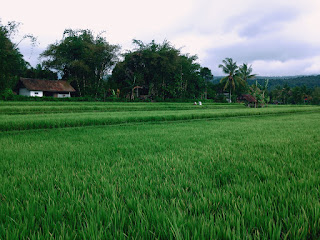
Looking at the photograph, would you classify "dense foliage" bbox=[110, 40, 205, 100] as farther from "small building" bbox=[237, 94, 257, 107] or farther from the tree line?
"small building" bbox=[237, 94, 257, 107]

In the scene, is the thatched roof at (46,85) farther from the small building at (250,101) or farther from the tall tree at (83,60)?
the small building at (250,101)

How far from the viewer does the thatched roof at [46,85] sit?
107 feet

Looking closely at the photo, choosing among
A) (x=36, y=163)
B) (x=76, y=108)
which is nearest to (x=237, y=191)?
(x=36, y=163)

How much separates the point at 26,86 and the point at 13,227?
38.2m

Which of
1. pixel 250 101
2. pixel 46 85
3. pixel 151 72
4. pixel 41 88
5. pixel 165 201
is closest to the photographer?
pixel 165 201

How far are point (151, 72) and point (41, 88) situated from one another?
20077 millimetres

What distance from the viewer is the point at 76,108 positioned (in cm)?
1603

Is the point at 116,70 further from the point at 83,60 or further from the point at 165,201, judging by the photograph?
the point at 165,201

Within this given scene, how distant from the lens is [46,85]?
34125mm

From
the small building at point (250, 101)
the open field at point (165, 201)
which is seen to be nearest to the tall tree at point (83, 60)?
the small building at point (250, 101)

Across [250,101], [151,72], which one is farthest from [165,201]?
[151,72]

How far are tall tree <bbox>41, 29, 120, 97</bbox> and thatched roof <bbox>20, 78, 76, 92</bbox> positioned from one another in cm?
151

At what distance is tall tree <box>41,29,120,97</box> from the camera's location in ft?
105

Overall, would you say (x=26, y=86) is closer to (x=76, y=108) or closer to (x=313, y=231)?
(x=76, y=108)
